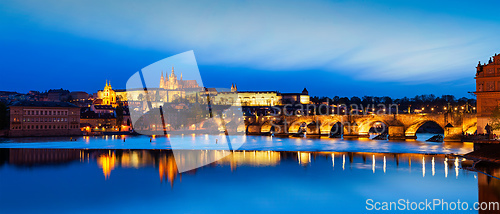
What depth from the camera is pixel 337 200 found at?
1598cm

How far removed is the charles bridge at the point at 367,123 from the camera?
137 feet

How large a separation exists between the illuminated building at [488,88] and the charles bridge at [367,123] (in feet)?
25.2

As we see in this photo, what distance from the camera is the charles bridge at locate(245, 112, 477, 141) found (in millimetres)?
41850

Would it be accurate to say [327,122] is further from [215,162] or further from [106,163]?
[106,163]

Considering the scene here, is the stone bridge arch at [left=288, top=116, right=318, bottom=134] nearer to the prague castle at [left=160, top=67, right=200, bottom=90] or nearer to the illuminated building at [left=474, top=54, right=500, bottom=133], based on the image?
the illuminated building at [left=474, top=54, right=500, bottom=133]

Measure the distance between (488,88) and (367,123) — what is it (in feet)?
78.1

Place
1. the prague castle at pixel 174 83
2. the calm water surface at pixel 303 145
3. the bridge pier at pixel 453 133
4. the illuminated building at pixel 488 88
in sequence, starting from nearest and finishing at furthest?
the illuminated building at pixel 488 88, the calm water surface at pixel 303 145, the bridge pier at pixel 453 133, the prague castle at pixel 174 83

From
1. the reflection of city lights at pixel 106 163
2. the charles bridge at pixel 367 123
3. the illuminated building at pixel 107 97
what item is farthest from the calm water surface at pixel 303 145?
the illuminated building at pixel 107 97

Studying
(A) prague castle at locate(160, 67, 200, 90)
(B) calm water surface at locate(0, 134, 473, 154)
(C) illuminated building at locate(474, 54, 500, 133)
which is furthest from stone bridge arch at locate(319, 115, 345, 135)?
(A) prague castle at locate(160, 67, 200, 90)

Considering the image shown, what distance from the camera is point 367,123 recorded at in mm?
55906

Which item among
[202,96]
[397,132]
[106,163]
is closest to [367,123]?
[397,132]

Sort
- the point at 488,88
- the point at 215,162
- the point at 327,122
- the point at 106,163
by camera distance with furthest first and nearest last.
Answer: the point at 327,122 < the point at 488,88 < the point at 215,162 < the point at 106,163

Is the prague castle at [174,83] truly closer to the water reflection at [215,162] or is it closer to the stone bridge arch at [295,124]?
the stone bridge arch at [295,124]

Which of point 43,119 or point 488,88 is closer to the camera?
point 488,88
